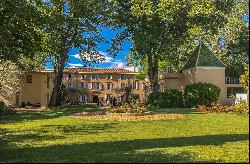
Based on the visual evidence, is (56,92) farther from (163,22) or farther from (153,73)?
(163,22)

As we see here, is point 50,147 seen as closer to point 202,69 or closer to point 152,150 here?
point 152,150

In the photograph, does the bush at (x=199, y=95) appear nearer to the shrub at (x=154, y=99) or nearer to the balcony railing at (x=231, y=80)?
the shrub at (x=154, y=99)

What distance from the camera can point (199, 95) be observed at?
51.4 m

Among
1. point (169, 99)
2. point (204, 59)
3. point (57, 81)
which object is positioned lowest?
point (169, 99)

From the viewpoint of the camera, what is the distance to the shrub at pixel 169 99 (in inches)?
2020

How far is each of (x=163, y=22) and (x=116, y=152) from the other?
42429mm

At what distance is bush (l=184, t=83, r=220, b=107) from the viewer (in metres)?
51.4

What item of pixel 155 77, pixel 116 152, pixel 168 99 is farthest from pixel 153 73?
pixel 116 152

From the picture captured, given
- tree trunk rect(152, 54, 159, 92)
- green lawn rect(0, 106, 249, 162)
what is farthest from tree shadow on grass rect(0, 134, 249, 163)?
tree trunk rect(152, 54, 159, 92)

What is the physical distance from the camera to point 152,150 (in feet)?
46.1

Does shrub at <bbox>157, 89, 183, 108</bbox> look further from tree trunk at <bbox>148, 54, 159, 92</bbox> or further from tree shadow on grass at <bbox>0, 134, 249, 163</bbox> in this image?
tree shadow on grass at <bbox>0, 134, 249, 163</bbox>

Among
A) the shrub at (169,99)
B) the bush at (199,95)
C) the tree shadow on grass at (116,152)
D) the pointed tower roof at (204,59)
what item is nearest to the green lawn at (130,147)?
the tree shadow on grass at (116,152)

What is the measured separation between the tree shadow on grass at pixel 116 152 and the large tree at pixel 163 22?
35.6m

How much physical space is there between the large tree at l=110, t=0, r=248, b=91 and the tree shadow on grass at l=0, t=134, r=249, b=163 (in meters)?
35.6
